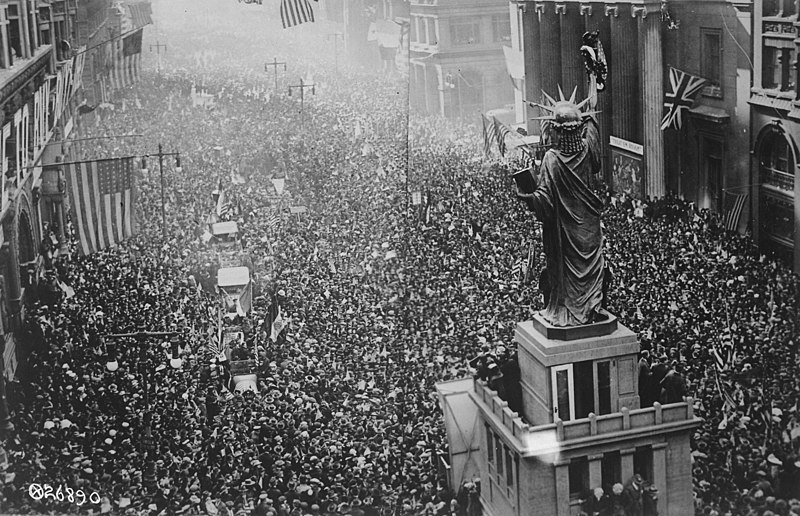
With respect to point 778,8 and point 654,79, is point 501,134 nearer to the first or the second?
point 654,79

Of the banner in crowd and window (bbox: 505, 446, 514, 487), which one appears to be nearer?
window (bbox: 505, 446, 514, 487)

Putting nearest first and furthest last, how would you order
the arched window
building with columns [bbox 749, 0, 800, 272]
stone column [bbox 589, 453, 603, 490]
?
stone column [bbox 589, 453, 603, 490] < building with columns [bbox 749, 0, 800, 272] < the arched window

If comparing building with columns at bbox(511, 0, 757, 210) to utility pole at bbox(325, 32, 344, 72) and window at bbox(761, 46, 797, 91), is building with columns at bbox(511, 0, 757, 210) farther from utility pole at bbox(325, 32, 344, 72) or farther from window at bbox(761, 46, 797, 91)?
utility pole at bbox(325, 32, 344, 72)

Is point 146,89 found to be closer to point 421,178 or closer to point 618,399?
point 421,178

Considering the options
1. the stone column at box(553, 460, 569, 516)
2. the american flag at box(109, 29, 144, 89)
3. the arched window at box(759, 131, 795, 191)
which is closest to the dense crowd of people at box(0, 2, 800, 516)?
the american flag at box(109, 29, 144, 89)

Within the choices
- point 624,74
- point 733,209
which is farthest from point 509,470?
point 624,74

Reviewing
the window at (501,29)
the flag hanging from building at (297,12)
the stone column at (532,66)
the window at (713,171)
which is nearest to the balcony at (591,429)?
the window at (713,171)
